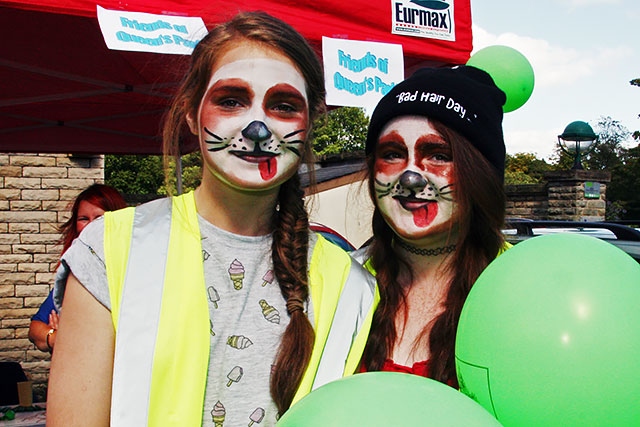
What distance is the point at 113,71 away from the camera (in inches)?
123

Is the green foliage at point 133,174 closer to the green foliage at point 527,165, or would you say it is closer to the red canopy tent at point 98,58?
the red canopy tent at point 98,58

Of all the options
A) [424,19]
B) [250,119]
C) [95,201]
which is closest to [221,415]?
[250,119]

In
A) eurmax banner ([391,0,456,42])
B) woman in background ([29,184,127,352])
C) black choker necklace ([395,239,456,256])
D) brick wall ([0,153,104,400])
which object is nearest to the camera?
black choker necklace ([395,239,456,256])

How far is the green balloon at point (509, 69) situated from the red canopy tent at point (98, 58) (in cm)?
14

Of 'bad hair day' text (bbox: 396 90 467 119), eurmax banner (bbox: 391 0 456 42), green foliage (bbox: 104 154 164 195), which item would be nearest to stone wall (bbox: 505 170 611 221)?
eurmax banner (bbox: 391 0 456 42)

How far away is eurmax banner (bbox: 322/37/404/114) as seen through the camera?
7.97 feet

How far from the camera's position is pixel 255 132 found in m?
1.40

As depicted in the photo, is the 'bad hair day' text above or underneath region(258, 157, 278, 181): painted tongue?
above

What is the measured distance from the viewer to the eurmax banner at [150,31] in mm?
2113

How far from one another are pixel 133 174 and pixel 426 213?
2324 cm

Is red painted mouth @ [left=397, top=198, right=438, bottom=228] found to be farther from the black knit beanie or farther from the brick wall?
the brick wall

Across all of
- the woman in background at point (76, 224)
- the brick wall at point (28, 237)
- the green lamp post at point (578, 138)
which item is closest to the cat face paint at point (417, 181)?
the woman in background at point (76, 224)

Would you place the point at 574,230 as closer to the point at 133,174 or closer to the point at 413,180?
the point at 413,180

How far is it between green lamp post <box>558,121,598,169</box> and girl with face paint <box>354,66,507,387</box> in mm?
8446
